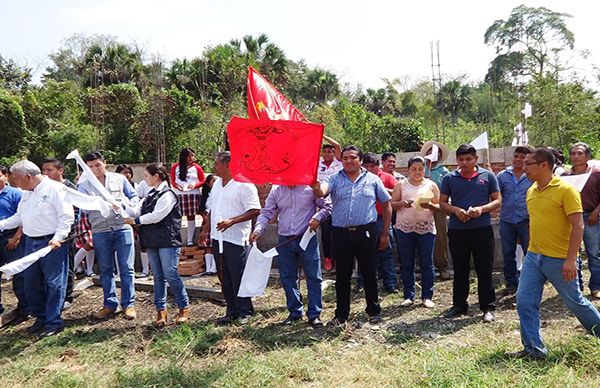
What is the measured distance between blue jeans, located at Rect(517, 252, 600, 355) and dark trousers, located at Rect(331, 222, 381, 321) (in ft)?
4.77

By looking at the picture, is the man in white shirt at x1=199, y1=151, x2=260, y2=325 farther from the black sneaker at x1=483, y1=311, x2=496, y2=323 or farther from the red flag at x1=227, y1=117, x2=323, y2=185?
the black sneaker at x1=483, y1=311, x2=496, y2=323

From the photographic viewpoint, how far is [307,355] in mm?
4383

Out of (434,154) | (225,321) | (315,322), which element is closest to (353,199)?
(315,322)

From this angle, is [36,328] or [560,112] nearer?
[36,328]

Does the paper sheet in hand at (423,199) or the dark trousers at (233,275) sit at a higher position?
the paper sheet in hand at (423,199)

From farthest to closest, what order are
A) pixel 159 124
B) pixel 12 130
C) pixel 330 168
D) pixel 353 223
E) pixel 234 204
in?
pixel 12 130 → pixel 159 124 → pixel 330 168 → pixel 234 204 → pixel 353 223

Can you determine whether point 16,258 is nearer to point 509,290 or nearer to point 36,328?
point 36,328

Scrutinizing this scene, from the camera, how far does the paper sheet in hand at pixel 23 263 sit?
4945 millimetres

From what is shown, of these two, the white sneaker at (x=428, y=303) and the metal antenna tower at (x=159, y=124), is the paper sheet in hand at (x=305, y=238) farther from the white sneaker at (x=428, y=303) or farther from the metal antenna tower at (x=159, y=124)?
the metal antenna tower at (x=159, y=124)

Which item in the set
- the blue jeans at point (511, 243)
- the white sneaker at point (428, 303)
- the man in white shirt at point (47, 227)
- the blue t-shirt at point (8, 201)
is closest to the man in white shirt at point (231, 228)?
the man in white shirt at point (47, 227)

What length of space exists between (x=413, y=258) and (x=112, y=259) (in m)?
Answer: 3.36

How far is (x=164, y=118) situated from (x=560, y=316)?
45.5ft

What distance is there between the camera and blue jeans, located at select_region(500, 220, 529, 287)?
577 centimetres

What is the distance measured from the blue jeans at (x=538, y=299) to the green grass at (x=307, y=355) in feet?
0.49
